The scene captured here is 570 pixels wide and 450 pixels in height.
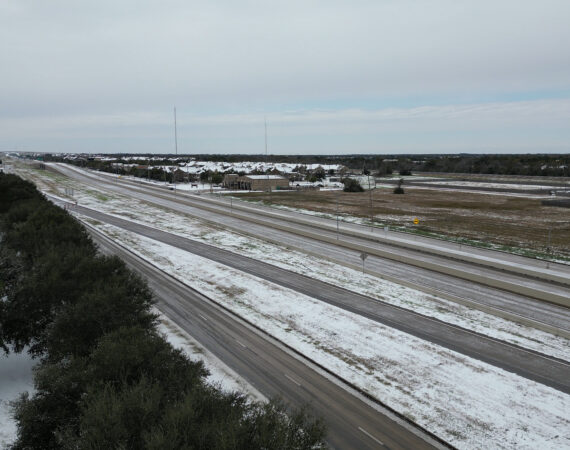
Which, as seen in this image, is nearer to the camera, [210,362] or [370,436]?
[370,436]

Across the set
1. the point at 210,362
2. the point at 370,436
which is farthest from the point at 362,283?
the point at 370,436

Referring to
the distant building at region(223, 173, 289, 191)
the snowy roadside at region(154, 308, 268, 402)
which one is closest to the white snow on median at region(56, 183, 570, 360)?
the snowy roadside at region(154, 308, 268, 402)

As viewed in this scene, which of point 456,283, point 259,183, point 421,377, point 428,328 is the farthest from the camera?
point 259,183

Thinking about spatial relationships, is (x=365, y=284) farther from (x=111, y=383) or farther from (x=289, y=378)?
(x=111, y=383)

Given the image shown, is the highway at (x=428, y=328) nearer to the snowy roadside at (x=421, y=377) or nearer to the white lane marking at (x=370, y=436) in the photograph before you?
the snowy roadside at (x=421, y=377)

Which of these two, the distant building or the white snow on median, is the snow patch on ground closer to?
the white snow on median

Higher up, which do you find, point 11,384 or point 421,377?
point 11,384

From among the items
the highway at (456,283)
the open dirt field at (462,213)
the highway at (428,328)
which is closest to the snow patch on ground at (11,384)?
the highway at (428,328)

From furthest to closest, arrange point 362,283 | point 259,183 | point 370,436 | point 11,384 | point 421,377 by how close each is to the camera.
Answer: point 259,183
point 362,283
point 421,377
point 11,384
point 370,436
